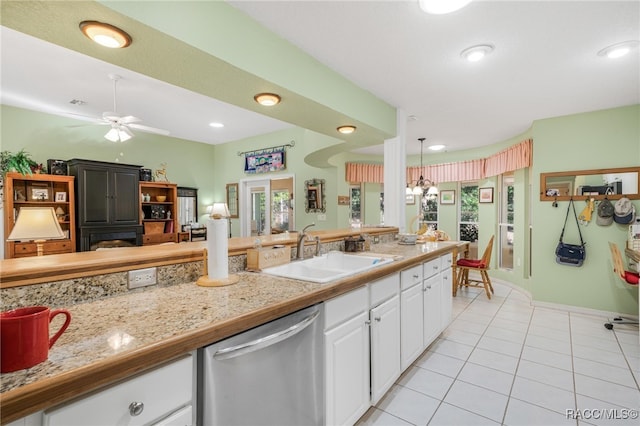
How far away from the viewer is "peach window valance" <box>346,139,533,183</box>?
4586 millimetres

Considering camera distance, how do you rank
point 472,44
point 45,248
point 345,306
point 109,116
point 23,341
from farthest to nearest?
point 45,248 < point 109,116 < point 472,44 < point 345,306 < point 23,341

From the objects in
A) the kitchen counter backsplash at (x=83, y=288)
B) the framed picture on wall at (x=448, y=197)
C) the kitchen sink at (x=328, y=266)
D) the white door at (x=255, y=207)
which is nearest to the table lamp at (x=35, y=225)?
the kitchen counter backsplash at (x=83, y=288)

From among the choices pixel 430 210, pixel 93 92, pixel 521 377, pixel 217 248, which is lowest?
pixel 521 377

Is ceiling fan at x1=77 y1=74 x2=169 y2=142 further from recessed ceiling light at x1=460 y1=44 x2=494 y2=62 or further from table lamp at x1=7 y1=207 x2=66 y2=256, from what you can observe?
recessed ceiling light at x1=460 y1=44 x2=494 y2=62

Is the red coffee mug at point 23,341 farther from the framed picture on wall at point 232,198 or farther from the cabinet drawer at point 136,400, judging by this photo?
the framed picture on wall at point 232,198

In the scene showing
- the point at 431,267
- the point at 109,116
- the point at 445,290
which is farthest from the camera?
the point at 109,116

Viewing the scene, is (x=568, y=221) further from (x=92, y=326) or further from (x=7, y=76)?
(x=7, y=76)

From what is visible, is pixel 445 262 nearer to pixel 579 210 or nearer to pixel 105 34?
pixel 579 210

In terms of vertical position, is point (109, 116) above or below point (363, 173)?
above

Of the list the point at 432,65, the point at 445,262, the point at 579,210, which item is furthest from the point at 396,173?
the point at 579,210

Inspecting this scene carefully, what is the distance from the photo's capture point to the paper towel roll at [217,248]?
1.44m

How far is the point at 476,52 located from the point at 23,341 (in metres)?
2.81

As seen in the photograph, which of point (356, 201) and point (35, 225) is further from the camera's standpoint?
point (356, 201)

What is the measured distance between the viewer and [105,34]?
1.34 metres
